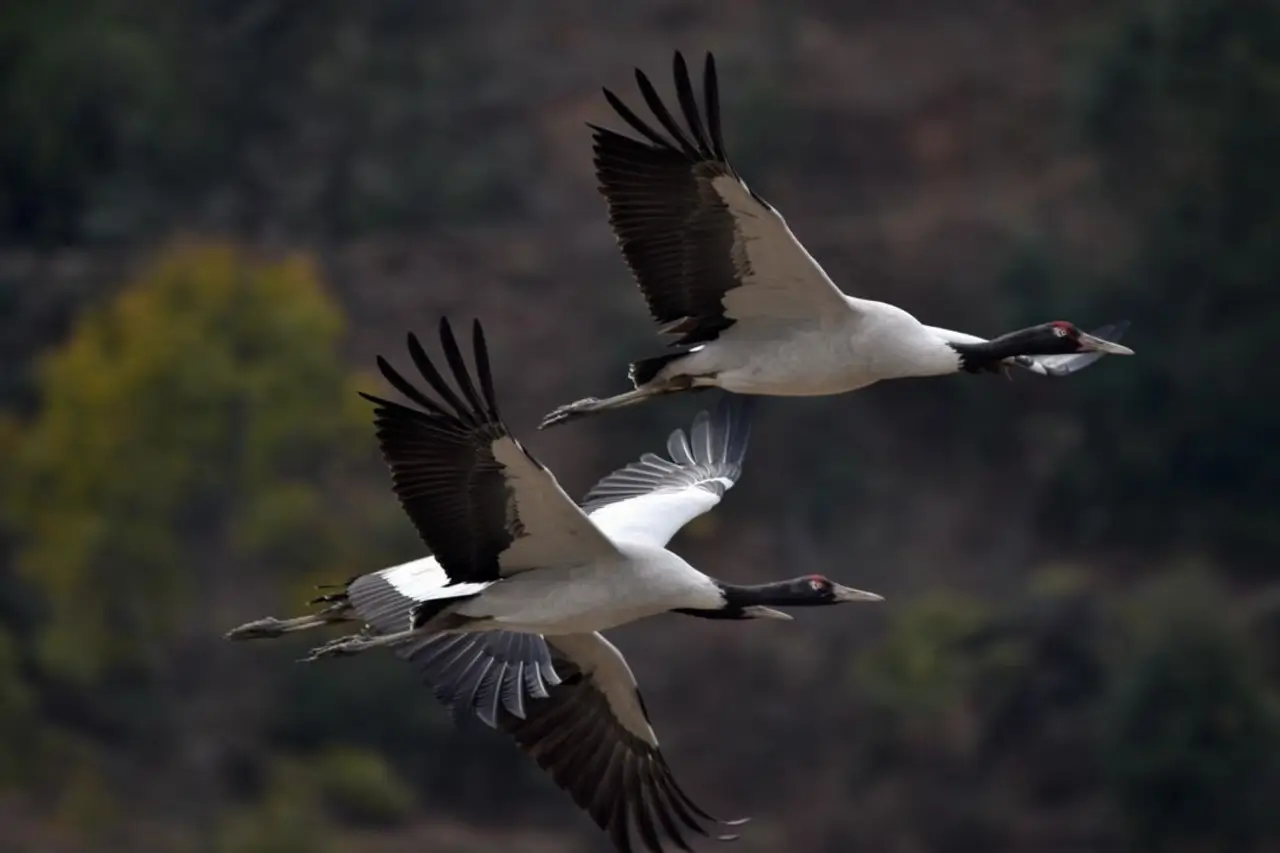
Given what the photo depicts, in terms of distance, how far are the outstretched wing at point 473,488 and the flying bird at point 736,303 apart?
1417 mm

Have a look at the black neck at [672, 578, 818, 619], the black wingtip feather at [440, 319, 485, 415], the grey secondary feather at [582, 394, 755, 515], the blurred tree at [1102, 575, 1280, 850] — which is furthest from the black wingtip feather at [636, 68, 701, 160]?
the blurred tree at [1102, 575, 1280, 850]

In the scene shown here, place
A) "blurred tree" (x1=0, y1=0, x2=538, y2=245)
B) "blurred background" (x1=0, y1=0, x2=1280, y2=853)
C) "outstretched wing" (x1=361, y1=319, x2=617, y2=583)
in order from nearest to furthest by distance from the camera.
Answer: "outstretched wing" (x1=361, y1=319, x2=617, y2=583), "blurred background" (x1=0, y1=0, x2=1280, y2=853), "blurred tree" (x1=0, y1=0, x2=538, y2=245)

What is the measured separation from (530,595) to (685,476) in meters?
3.22

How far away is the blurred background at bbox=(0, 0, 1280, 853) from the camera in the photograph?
1550 inches

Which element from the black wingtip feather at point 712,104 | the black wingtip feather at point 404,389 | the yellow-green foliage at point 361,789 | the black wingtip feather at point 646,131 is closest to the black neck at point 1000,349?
the black wingtip feather at point 712,104

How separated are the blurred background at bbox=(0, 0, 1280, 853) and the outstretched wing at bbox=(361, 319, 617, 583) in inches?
906

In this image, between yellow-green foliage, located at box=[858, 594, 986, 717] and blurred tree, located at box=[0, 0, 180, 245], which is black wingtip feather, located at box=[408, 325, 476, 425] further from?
blurred tree, located at box=[0, 0, 180, 245]

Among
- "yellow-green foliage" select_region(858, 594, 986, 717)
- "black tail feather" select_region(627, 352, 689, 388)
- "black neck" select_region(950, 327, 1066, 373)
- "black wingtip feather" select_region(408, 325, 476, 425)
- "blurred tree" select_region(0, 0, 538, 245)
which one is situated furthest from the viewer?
"blurred tree" select_region(0, 0, 538, 245)

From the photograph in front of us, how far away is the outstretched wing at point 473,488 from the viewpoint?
13.4 metres

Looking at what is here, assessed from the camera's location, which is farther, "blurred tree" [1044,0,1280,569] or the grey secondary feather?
"blurred tree" [1044,0,1280,569]

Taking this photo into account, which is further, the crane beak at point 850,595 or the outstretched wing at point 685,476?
the outstretched wing at point 685,476

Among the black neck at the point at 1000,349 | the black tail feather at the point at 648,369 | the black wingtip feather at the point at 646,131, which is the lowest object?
the black neck at the point at 1000,349

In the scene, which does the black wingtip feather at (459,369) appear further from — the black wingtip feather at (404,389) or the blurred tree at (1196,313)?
the blurred tree at (1196,313)

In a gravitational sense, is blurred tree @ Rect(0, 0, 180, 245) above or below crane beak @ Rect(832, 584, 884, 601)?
above
